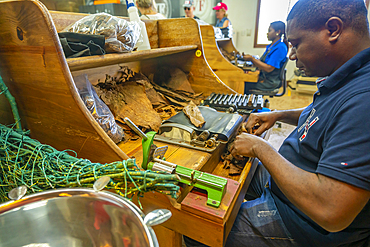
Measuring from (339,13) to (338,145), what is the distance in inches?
17.5

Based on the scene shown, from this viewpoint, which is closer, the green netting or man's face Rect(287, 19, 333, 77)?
the green netting

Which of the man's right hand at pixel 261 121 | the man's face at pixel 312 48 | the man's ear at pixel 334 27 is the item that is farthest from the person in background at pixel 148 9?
the man's ear at pixel 334 27

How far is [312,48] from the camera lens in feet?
2.55

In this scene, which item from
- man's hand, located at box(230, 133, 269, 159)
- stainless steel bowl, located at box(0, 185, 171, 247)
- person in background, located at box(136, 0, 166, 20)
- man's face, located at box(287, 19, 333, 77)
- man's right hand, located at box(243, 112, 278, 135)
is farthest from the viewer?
person in background, located at box(136, 0, 166, 20)

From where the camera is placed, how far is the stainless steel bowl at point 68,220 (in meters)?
0.51

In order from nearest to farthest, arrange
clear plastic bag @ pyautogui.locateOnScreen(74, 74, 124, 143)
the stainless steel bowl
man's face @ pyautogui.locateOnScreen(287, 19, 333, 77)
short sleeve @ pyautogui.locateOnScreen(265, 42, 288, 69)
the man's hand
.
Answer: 1. the stainless steel bowl
2. man's face @ pyautogui.locateOnScreen(287, 19, 333, 77)
3. the man's hand
4. clear plastic bag @ pyautogui.locateOnScreen(74, 74, 124, 143)
5. short sleeve @ pyautogui.locateOnScreen(265, 42, 288, 69)

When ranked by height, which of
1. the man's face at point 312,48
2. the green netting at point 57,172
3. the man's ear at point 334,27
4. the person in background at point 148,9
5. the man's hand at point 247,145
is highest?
the person in background at point 148,9

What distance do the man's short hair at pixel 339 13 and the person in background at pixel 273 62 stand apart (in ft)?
7.67

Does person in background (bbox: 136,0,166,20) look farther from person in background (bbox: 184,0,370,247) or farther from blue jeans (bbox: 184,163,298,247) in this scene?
blue jeans (bbox: 184,163,298,247)

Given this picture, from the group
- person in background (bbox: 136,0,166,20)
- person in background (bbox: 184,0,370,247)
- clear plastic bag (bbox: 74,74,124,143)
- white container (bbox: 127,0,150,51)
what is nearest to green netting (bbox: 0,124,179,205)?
clear plastic bag (bbox: 74,74,124,143)

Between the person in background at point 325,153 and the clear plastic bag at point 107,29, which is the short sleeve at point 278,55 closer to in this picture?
the person in background at point 325,153

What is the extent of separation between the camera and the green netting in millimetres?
576

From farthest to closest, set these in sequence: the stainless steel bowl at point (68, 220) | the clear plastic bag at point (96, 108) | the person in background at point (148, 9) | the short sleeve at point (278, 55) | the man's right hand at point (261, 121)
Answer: the short sleeve at point (278, 55)
the person in background at point (148, 9)
the man's right hand at point (261, 121)
the clear plastic bag at point (96, 108)
the stainless steel bowl at point (68, 220)

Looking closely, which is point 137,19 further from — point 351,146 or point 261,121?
point 351,146
